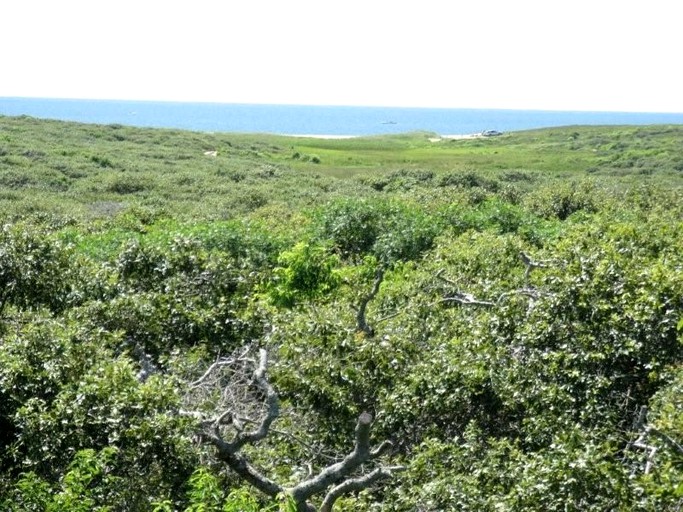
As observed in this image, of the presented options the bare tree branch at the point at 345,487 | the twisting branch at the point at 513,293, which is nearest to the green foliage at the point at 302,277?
the twisting branch at the point at 513,293

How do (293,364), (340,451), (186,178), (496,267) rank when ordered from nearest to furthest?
(340,451)
(293,364)
(496,267)
(186,178)

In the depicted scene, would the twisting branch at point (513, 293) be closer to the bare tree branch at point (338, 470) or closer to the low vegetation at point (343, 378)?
the low vegetation at point (343, 378)

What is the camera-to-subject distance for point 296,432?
32.0ft

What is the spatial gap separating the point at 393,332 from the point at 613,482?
5.34 meters

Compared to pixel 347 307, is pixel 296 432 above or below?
below

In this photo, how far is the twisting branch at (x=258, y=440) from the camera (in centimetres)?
725

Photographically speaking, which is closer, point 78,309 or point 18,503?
point 18,503

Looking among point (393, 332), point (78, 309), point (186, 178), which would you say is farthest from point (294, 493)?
point (186, 178)

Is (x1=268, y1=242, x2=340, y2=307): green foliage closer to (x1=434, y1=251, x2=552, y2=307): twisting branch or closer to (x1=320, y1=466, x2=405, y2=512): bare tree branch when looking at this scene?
(x1=434, y1=251, x2=552, y2=307): twisting branch

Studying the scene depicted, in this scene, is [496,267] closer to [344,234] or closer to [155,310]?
[155,310]

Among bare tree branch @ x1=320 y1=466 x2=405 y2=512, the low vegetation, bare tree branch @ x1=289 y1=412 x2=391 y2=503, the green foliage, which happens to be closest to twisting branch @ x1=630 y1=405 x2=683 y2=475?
the low vegetation

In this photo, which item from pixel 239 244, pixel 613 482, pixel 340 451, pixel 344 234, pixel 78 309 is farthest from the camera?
pixel 344 234

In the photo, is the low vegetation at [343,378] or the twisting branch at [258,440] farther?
the twisting branch at [258,440]

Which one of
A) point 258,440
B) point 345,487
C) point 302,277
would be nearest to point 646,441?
point 345,487
